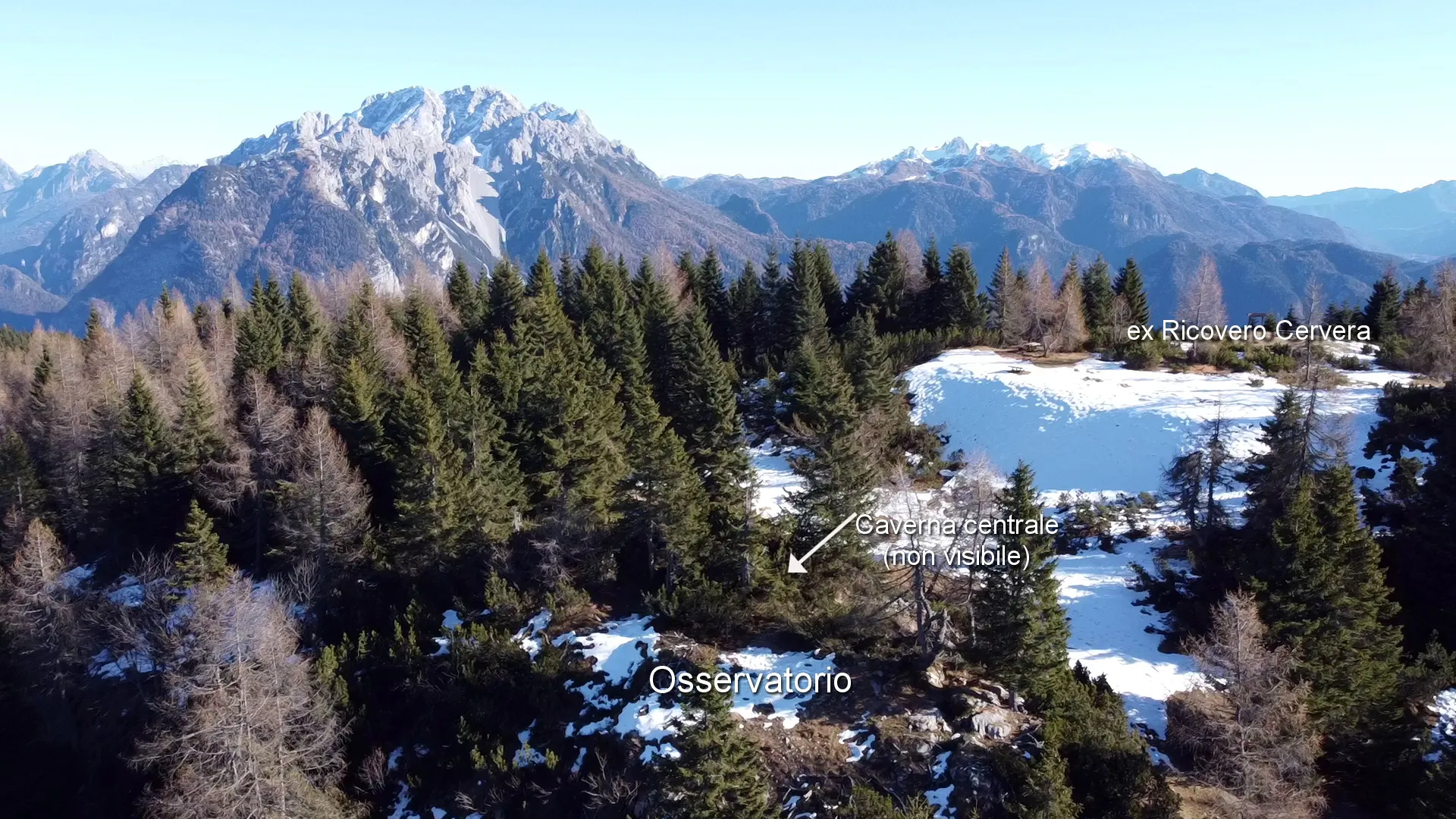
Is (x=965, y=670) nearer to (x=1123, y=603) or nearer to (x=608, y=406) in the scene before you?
(x=1123, y=603)

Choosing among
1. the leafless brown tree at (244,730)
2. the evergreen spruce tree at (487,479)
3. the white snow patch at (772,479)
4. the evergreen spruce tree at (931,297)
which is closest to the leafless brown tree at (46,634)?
the leafless brown tree at (244,730)

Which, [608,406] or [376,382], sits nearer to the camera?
[608,406]

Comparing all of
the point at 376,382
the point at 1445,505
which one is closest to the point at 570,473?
the point at 376,382

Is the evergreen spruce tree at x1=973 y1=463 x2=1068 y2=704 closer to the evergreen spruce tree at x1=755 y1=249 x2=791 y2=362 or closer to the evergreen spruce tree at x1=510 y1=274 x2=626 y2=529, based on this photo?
the evergreen spruce tree at x1=510 y1=274 x2=626 y2=529

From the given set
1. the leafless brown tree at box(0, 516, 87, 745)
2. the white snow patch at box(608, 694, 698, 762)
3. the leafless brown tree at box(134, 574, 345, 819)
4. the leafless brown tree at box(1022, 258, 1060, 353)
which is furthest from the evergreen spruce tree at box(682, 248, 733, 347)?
the leafless brown tree at box(0, 516, 87, 745)

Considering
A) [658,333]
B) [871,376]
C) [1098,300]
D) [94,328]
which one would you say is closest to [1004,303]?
[1098,300]

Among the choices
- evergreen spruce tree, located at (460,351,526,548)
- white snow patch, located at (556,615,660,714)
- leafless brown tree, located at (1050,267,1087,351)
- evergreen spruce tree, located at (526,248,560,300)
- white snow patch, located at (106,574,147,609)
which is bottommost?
white snow patch, located at (106,574,147,609)
